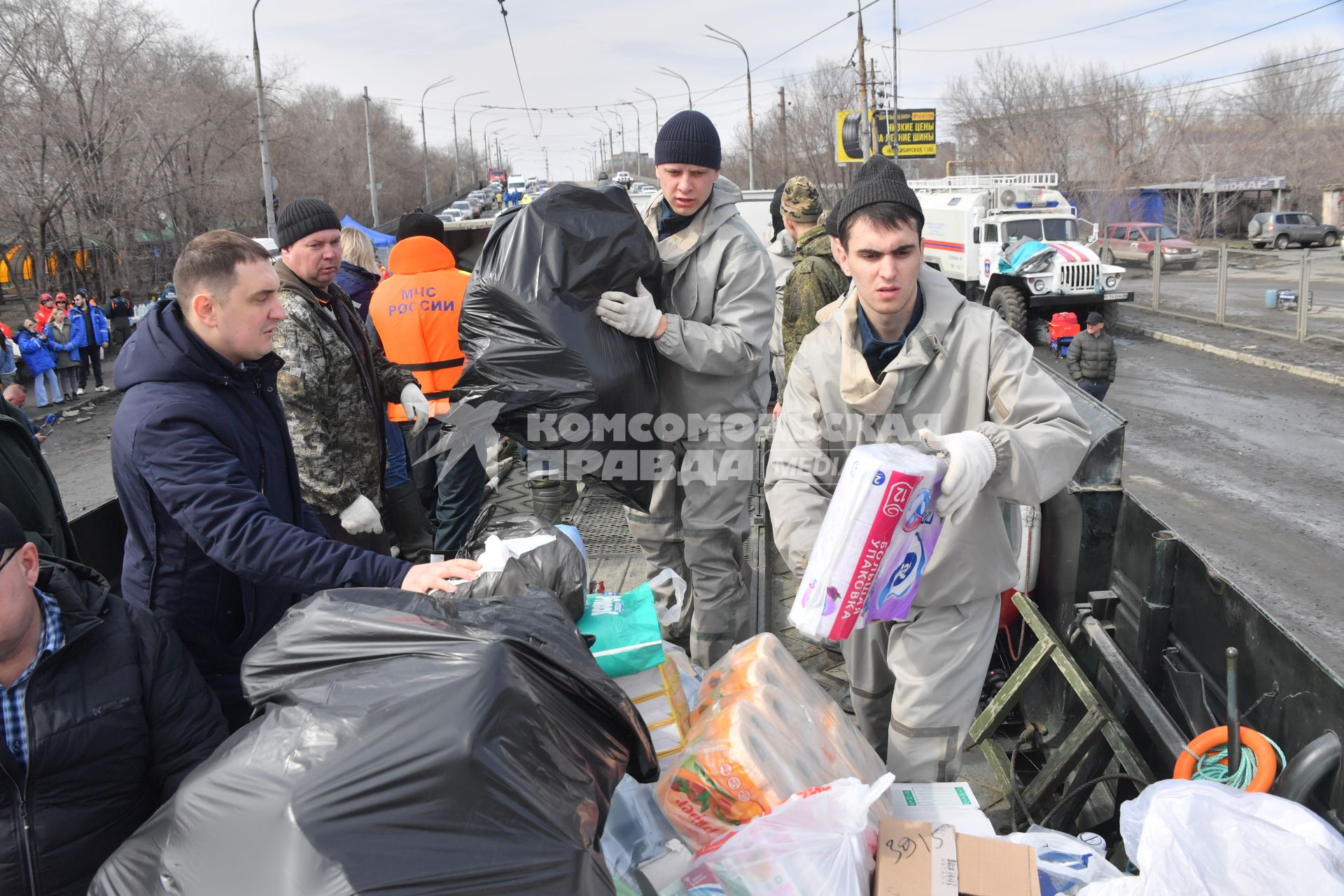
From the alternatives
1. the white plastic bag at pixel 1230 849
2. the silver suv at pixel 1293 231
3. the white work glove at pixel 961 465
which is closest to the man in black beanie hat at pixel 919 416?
the white work glove at pixel 961 465

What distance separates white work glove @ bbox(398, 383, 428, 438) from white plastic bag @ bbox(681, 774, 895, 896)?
8.16 feet

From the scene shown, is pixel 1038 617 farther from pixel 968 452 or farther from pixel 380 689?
pixel 380 689

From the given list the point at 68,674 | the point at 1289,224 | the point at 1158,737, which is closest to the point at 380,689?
the point at 68,674

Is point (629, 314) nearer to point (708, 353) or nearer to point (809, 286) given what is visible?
point (708, 353)

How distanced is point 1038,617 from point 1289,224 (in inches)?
1404

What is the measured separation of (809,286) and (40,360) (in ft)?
40.6

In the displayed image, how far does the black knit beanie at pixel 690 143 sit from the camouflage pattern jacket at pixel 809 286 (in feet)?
5.35

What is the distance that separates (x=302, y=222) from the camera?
3387 millimetres

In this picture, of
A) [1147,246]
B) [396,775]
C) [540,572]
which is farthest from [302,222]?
[1147,246]

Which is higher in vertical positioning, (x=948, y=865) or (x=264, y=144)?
(x=264, y=144)

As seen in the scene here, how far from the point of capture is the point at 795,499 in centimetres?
236

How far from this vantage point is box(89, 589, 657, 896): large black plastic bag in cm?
122

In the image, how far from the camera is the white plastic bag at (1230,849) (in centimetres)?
146

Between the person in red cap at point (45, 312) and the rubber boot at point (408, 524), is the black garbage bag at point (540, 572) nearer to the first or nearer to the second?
the rubber boot at point (408, 524)
